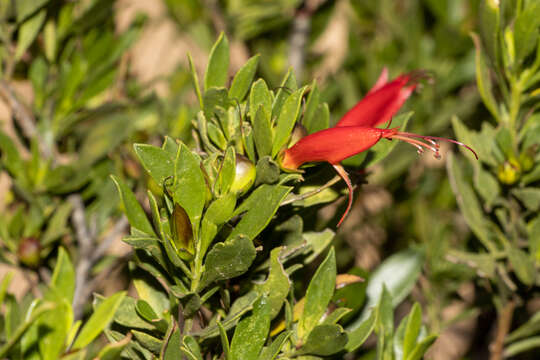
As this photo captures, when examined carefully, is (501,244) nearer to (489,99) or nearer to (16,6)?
(489,99)

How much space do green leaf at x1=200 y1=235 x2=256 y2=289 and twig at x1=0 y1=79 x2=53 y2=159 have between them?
436 millimetres

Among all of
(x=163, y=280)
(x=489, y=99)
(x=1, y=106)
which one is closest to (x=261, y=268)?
(x=163, y=280)

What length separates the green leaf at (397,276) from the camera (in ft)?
2.32

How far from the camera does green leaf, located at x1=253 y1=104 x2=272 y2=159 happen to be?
444mm

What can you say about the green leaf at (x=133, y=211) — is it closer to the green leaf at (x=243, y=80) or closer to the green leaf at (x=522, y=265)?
the green leaf at (x=243, y=80)

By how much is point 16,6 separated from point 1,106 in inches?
29.0

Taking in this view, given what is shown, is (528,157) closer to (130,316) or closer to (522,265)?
(522,265)

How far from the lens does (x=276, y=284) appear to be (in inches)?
18.9

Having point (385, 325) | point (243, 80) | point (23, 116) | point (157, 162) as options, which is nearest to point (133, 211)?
point (157, 162)

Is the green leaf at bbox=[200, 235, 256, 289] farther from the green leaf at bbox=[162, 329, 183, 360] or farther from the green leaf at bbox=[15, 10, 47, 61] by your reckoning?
the green leaf at bbox=[15, 10, 47, 61]

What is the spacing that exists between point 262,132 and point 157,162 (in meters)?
0.09

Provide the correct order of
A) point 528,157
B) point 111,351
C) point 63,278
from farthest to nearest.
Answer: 1. point 528,157
2. point 63,278
3. point 111,351

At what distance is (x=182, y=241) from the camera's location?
0.44 m

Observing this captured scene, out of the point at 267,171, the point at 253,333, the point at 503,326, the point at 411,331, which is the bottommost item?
the point at 503,326
